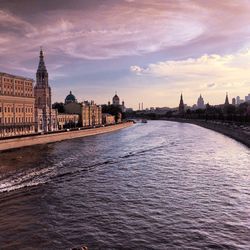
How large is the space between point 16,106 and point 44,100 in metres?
21.9

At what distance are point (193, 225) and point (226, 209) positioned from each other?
395cm

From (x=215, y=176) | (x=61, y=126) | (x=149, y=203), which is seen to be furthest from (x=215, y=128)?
(x=149, y=203)

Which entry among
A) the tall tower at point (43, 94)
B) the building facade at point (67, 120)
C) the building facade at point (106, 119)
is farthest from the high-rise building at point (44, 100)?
the building facade at point (106, 119)

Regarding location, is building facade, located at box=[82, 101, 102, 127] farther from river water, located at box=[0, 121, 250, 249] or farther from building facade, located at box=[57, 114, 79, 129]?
river water, located at box=[0, 121, 250, 249]

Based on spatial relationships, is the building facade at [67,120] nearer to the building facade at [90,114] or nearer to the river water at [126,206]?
the building facade at [90,114]

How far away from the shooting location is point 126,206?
892 inches

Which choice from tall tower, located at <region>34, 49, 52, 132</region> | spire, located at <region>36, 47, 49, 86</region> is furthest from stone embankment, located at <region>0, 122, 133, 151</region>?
spire, located at <region>36, 47, 49, 86</region>

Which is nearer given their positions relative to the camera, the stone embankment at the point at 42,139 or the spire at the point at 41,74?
the stone embankment at the point at 42,139

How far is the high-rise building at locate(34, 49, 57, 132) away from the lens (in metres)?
99.6

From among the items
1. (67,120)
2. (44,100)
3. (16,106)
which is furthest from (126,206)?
(67,120)

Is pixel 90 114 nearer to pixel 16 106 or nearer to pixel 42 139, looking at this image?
pixel 16 106

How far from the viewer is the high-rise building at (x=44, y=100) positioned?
327 ft

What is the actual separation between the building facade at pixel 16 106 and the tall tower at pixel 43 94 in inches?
339

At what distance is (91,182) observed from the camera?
30.9m
